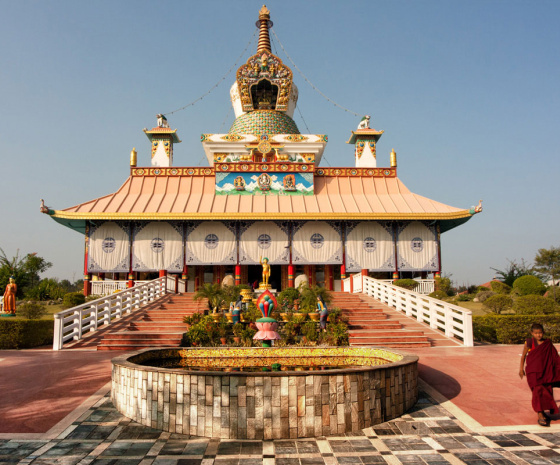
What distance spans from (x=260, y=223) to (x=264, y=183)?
268 centimetres

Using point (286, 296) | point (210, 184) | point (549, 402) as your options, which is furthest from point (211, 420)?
point (210, 184)

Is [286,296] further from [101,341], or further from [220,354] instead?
[220,354]

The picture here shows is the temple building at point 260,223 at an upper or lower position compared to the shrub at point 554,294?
upper

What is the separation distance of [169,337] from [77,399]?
231 inches

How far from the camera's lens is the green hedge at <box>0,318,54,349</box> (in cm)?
Answer: 1320

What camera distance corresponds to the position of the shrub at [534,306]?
15.0 metres

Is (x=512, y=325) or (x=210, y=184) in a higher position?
(x=210, y=184)

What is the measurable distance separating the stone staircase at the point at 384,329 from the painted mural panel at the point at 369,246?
19.2 ft

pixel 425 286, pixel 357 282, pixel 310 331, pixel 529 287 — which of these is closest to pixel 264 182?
pixel 357 282

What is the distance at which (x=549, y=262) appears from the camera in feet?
98.1

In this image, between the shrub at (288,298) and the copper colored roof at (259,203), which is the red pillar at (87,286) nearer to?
the copper colored roof at (259,203)

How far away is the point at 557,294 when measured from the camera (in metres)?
21.4

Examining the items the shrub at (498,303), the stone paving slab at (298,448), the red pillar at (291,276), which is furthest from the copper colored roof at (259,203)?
the stone paving slab at (298,448)

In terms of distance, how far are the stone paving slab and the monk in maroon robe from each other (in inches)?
12.7
